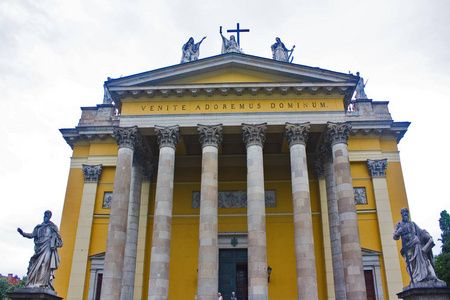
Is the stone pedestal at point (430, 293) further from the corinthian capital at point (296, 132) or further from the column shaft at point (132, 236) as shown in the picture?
the column shaft at point (132, 236)

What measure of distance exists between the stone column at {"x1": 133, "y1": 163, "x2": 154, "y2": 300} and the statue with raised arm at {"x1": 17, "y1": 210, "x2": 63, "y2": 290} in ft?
25.9

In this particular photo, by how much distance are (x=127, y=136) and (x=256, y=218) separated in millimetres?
7990

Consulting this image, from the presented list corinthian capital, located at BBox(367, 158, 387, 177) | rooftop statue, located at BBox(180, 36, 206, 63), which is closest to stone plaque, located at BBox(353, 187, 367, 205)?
corinthian capital, located at BBox(367, 158, 387, 177)

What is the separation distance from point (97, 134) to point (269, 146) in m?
11.0

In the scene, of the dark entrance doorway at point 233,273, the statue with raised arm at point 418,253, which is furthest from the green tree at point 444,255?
the statue with raised arm at point 418,253

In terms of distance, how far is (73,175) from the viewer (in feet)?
84.9

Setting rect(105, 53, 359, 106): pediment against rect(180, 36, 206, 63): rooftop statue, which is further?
rect(180, 36, 206, 63): rooftop statue

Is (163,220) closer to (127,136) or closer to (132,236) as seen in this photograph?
(132,236)

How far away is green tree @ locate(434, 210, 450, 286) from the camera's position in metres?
36.0

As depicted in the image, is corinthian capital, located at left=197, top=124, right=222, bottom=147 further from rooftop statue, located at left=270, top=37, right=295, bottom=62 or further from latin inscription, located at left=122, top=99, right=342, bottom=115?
rooftop statue, located at left=270, top=37, right=295, bottom=62

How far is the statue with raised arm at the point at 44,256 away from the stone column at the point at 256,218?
8.16 m

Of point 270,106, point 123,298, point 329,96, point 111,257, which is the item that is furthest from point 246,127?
point 123,298

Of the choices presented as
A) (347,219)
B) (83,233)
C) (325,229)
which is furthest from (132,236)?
(347,219)

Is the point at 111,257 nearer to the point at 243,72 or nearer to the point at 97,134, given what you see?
the point at 97,134
